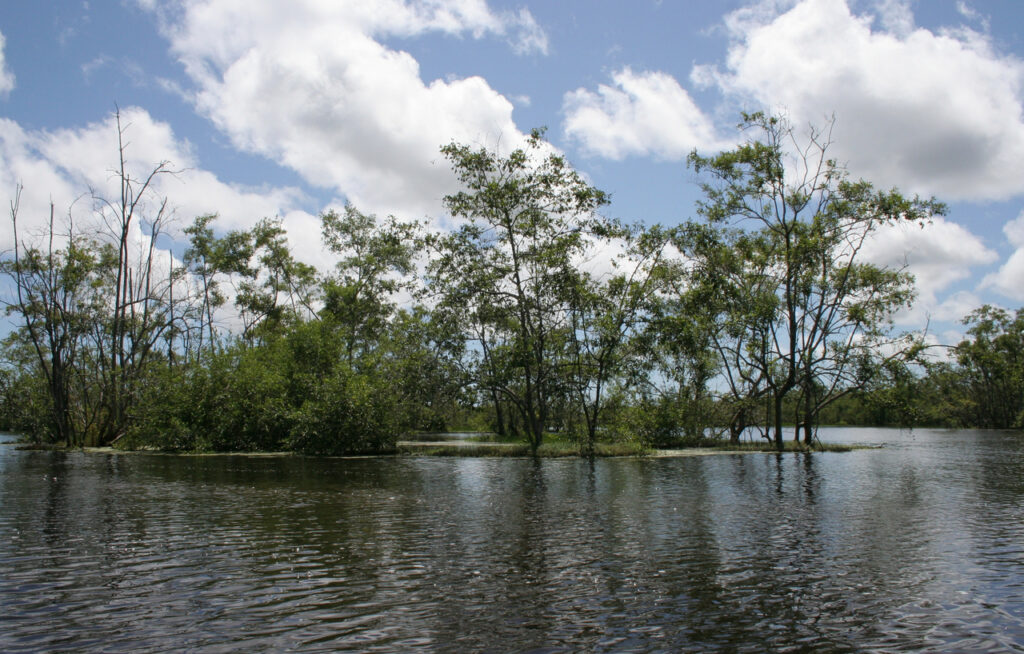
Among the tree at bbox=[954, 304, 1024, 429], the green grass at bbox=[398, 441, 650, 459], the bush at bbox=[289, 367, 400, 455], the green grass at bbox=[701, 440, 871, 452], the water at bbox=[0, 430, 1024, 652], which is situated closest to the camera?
the water at bbox=[0, 430, 1024, 652]

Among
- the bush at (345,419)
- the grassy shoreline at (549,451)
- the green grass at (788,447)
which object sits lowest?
the green grass at (788,447)

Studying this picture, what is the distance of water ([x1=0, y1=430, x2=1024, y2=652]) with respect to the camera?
753cm

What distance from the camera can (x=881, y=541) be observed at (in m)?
12.8

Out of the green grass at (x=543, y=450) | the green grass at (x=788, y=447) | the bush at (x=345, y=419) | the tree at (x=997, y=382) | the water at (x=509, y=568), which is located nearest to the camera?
the water at (x=509, y=568)

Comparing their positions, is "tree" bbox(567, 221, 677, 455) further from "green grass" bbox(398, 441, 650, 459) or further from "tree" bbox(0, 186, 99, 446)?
"tree" bbox(0, 186, 99, 446)

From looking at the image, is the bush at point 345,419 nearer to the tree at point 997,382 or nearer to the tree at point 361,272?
the tree at point 361,272

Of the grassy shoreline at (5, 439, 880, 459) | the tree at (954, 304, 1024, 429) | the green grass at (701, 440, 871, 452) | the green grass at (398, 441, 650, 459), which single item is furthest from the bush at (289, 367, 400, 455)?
the tree at (954, 304, 1024, 429)

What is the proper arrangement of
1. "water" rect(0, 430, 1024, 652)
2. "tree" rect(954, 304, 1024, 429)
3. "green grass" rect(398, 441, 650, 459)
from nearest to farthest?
"water" rect(0, 430, 1024, 652) < "green grass" rect(398, 441, 650, 459) < "tree" rect(954, 304, 1024, 429)

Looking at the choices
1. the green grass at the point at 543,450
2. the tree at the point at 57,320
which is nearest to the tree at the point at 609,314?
the green grass at the point at 543,450

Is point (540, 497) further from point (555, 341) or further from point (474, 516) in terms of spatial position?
point (555, 341)

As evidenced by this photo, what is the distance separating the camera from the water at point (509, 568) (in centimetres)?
753

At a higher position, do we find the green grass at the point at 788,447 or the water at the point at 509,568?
the water at the point at 509,568

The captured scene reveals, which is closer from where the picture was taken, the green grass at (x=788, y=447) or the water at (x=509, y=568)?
the water at (x=509, y=568)

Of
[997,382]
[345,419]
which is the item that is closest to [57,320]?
[345,419]
